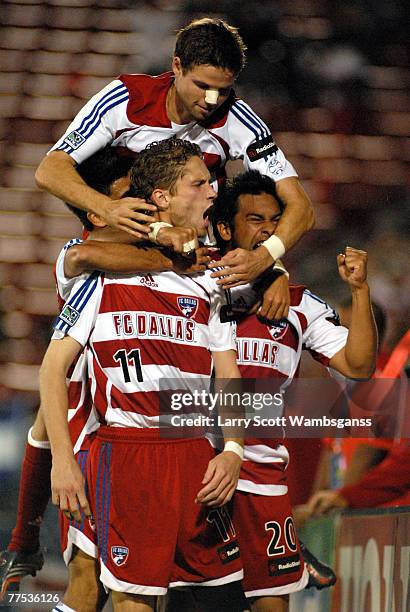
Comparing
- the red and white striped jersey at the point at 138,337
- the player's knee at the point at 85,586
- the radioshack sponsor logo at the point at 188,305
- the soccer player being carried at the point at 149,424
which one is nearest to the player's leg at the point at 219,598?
the soccer player being carried at the point at 149,424

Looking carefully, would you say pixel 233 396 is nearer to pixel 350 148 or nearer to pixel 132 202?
pixel 132 202

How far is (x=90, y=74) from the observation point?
3.05 m

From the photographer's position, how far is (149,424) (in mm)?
2037

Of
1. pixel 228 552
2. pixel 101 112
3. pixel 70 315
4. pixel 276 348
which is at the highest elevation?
pixel 101 112

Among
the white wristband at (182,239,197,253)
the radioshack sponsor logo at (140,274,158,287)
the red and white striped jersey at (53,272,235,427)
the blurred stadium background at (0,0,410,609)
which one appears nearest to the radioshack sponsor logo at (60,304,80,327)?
the red and white striped jersey at (53,272,235,427)

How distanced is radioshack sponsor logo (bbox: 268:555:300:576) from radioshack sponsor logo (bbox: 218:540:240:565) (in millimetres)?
256

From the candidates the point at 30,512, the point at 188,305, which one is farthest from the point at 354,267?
the point at 30,512

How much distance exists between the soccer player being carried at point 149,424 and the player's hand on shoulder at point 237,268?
6 centimetres

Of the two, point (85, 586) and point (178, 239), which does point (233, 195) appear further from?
point (85, 586)

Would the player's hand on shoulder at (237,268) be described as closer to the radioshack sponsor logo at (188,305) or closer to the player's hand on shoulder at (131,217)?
the radioshack sponsor logo at (188,305)

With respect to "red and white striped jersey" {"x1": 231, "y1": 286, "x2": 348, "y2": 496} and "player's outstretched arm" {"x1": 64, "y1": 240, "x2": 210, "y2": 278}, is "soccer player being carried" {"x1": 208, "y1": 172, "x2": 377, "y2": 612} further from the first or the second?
"player's outstretched arm" {"x1": 64, "y1": 240, "x2": 210, "y2": 278}

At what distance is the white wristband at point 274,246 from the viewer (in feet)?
7.38

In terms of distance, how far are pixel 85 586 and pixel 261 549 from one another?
44cm

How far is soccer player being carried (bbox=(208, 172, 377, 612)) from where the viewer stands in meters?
2.30
